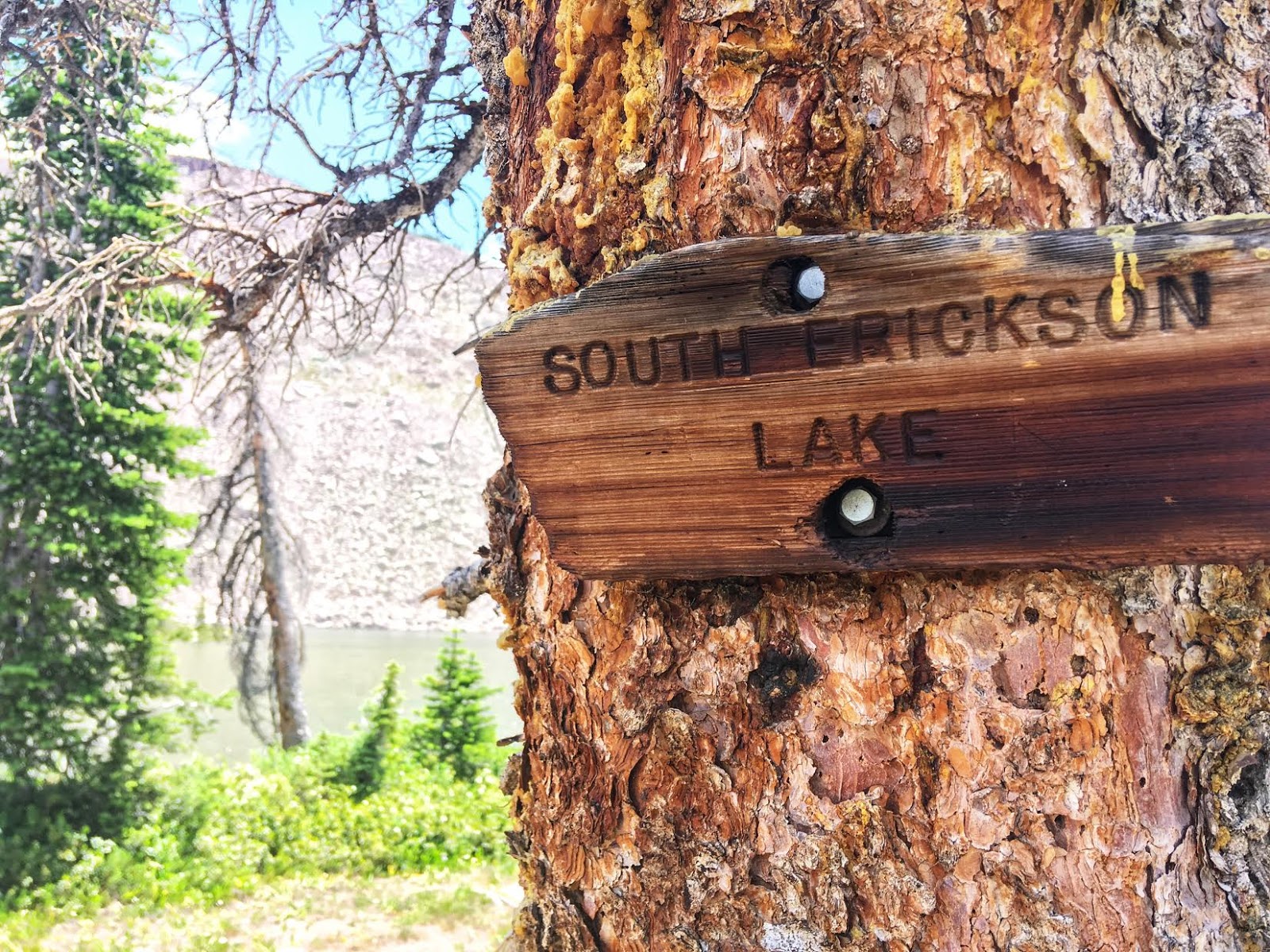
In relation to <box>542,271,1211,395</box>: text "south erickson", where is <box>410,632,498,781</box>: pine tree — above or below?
below

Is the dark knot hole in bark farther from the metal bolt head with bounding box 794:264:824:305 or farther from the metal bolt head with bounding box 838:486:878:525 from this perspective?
the metal bolt head with bounding box 794:264:824:305

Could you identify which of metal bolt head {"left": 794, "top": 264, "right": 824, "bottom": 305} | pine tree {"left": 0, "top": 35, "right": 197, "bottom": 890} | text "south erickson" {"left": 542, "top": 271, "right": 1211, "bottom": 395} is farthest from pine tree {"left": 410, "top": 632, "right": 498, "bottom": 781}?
metal bolt head {"left": 794, "top": 264, "right": 824, "bottom": 305}

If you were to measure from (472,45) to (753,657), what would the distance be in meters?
1.15

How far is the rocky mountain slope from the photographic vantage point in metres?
42.8

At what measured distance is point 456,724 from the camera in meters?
10.2

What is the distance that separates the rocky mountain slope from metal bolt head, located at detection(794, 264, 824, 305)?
37365mm

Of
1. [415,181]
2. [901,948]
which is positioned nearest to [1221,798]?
[901,948]

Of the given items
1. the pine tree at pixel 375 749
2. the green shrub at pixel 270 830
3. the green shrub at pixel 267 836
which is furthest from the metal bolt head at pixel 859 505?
the pine tree at pixel 375 749

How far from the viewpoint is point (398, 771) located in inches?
371

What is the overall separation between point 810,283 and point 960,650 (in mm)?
426

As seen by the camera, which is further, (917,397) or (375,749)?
(375,749)

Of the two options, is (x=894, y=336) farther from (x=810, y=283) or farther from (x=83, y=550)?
(x=83, y=550)

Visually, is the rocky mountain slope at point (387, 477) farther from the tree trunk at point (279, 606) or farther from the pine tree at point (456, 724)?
the pine tree at point (456, 724)

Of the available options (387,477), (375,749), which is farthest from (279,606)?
(387,477)
